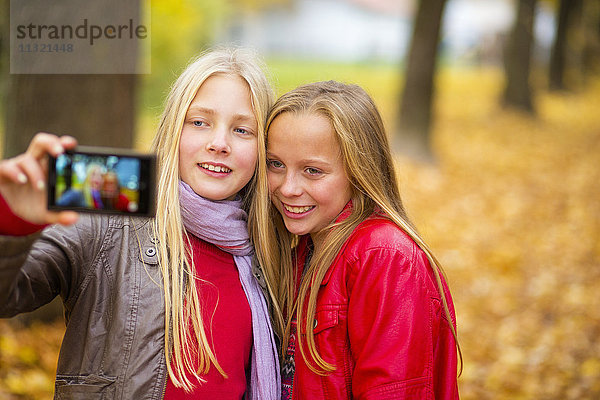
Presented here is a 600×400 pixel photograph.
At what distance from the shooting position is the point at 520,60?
1554 cm

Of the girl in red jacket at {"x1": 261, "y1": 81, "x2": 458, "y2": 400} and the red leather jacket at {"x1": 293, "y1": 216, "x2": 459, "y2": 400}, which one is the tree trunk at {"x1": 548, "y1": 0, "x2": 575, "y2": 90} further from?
the red leather jacket at {"x1": 293, "y1": 216, "x2": 459, "y2": 400}

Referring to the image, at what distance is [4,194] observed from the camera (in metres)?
1.52

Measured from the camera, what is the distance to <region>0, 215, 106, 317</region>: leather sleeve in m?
1.77

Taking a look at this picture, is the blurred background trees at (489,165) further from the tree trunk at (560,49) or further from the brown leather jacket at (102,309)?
the brown leather jacket at (102,309)

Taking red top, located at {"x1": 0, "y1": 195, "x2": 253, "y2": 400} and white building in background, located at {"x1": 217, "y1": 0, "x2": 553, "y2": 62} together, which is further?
white building in background, located at {"x1": 217, "y1": 0, "x2": 553, "y2": 62}

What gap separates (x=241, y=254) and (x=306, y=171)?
39cm

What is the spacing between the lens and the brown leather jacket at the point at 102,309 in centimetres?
191

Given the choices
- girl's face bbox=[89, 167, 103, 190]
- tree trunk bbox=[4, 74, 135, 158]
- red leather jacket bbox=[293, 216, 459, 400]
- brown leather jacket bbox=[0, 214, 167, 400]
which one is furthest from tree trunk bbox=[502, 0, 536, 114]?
girl's face bbox=[89, 167, 103, 190]

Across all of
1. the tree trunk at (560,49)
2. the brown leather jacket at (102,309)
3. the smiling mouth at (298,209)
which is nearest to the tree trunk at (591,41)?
the tree trunk at (560,49)

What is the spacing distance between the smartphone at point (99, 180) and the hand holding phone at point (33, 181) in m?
0.02

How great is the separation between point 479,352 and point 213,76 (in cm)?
379

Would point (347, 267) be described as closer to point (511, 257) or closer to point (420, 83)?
point (511, 257)

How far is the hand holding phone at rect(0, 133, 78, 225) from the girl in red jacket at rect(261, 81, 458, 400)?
919 mm

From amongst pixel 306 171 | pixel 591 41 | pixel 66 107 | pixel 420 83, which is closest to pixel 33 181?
pixel 306 171
